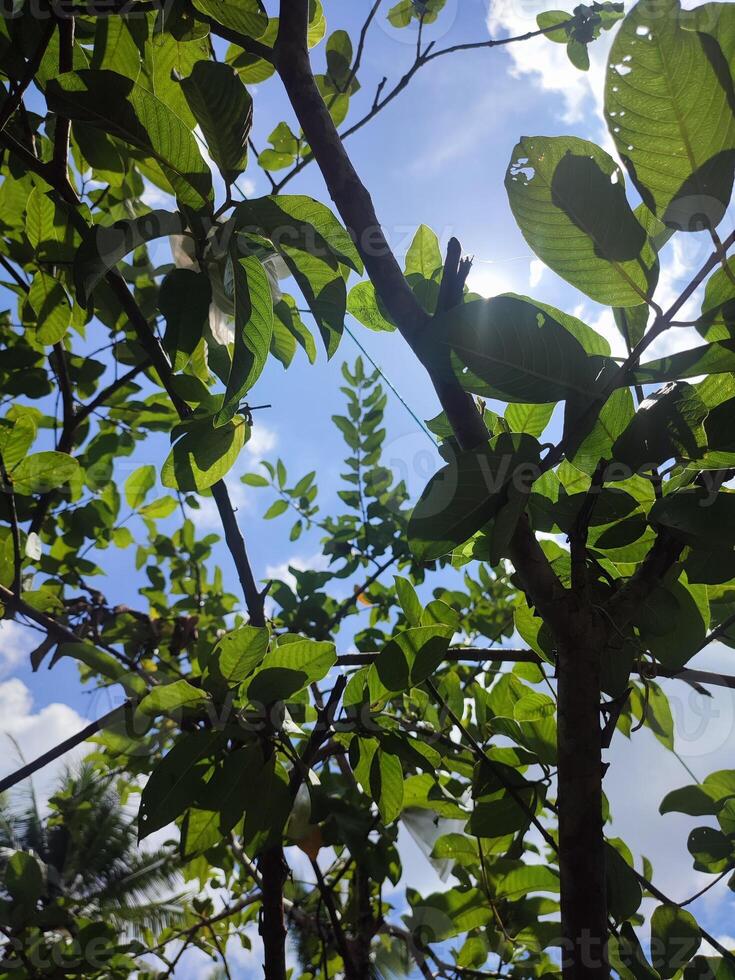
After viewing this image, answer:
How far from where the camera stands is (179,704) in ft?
2.57

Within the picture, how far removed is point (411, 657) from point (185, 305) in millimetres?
481

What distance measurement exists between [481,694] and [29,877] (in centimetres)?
89

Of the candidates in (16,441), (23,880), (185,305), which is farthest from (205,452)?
(23,880)

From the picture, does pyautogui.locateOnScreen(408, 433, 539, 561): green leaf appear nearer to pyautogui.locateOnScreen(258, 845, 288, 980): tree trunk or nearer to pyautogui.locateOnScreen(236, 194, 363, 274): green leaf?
pyautogui.locateOnScreen(236, 194, 363, 274): green leaf

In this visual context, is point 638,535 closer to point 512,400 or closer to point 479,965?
point 512,400

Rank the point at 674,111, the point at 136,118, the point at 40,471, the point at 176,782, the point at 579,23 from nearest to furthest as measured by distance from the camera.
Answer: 1. the point at 674,111
2. the point at 136,118
3. the point at 176,782
4. the point at 40,471
5. the point at 579,23

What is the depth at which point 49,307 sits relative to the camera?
1216mm

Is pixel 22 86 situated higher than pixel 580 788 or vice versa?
pixel 22 86

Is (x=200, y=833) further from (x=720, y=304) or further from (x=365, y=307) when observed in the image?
(x=720, y=304)

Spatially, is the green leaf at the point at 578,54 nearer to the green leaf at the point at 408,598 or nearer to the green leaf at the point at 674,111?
the green leaf at the point at 674,111

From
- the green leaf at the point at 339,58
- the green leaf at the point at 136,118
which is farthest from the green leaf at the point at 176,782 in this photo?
the green leaf at the point at 339,58

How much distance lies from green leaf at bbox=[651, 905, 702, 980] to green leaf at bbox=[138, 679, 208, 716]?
0.66 m

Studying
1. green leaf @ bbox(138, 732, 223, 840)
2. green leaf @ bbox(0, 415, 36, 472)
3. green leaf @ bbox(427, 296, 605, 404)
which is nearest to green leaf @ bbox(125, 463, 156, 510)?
green leaf @ bbox(0, 415, 36, 472)

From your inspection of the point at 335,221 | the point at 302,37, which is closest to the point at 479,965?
the point at 335,221
